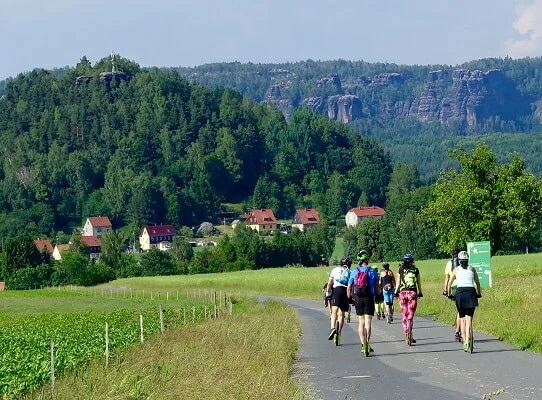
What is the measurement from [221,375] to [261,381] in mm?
853

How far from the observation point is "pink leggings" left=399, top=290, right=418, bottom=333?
860 inches

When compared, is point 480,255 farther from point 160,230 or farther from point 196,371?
point 160,230

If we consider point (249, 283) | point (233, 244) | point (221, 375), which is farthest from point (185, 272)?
point (221, 375)

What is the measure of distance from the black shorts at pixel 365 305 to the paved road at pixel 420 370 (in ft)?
2.39

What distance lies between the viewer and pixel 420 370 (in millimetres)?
17734

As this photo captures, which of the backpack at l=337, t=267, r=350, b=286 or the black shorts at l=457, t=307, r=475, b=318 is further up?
the backpack at l=337, t=267, r=350, b=286

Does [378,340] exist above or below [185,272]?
above

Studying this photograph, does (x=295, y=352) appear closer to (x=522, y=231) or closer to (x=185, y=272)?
(x=522, y=231)

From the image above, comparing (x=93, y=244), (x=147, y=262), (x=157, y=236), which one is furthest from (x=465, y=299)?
(x=157, y=236)

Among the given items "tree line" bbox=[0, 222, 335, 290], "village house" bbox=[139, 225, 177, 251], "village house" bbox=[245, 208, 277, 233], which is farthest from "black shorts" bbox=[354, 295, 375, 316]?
"village house" bbox=[245, 208, 277, 233]

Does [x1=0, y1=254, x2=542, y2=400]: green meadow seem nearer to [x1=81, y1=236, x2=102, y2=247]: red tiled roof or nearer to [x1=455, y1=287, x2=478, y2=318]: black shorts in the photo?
[x1=455, y1=287, x2=478, y2=318]: black shorts

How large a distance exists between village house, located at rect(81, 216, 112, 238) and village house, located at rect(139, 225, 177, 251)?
5.48 meters

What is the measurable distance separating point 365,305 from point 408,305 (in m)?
1.81

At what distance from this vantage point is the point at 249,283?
260ft
